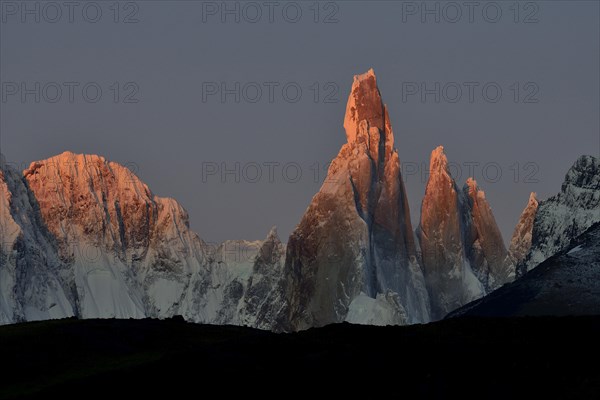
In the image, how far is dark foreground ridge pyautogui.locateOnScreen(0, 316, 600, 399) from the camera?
300 ft

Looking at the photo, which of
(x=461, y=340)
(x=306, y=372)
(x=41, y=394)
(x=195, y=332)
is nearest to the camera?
(x=41, y=394)

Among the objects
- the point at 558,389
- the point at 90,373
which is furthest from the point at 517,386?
the point at 90,373

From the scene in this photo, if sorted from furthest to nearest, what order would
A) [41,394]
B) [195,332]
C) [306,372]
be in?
1. [195,332]
2. [306,372]
3. [41,394]

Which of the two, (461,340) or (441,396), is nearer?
(441,396)

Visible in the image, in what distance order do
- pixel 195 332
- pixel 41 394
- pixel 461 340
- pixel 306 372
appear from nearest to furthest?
pixel 41 394 < pixel 306 372 < pixel 461 340 < pixel 195 332

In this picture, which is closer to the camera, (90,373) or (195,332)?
(90,373)

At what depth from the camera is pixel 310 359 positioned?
320 ft

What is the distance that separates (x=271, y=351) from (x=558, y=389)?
1944cm

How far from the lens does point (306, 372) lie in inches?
3743

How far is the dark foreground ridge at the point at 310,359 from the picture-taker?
9150 cm

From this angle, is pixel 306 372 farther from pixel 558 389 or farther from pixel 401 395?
pixel 558 389

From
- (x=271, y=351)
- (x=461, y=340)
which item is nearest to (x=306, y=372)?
(x=271, y=351)

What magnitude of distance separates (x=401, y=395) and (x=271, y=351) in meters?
12.1

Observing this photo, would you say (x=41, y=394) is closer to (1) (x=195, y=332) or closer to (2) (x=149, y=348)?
(2) (x=149, y=348)
